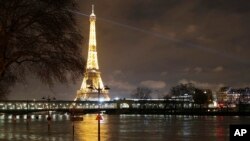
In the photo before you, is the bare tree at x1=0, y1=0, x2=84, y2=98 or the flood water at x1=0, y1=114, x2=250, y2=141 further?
the flood water at x1=0, y1=114, x2=250, y2=141

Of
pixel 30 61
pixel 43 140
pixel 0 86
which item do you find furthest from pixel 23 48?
pixel 43 140

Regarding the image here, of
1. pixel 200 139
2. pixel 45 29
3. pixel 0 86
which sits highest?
pixel 45 29

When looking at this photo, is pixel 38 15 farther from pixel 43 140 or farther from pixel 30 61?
pixel 43 140

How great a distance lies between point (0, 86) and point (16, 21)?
9.70m

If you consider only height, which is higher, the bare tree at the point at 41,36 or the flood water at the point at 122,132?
the bare tree at the point at 41,36

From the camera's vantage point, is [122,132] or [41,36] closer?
[41,36]

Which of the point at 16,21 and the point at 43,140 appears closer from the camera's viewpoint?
the point at 16,21

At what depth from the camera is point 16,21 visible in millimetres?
22391

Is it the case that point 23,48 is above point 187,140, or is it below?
above

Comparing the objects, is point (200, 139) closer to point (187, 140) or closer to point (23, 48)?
A: point (187, 140)

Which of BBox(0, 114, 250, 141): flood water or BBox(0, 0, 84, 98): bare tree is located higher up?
BBox(0, 0, 84, 98): bare tree

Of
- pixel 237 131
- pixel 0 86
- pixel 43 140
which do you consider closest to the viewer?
pixel 237 131

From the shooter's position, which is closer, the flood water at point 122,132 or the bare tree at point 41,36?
the bare tree at point 41,36

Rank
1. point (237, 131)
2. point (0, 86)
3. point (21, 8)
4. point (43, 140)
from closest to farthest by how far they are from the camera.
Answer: point (237, 131)
point (21, 8)
point (0, 86)
point (43, 140)
